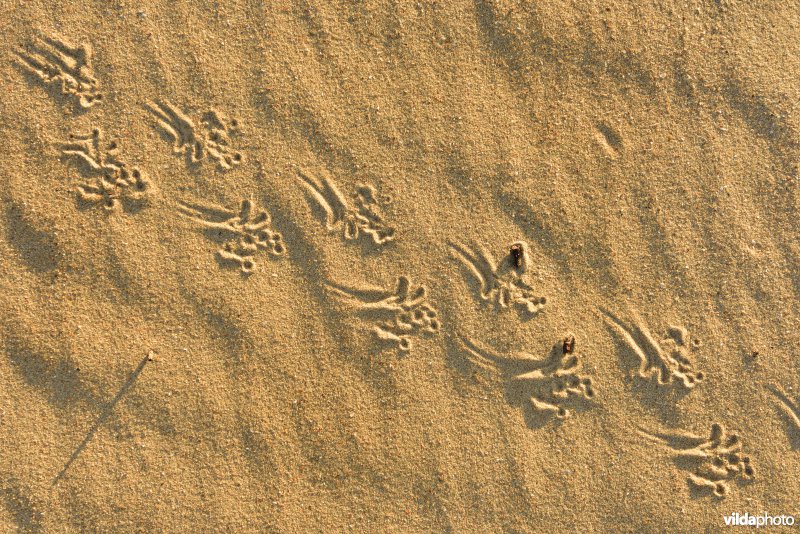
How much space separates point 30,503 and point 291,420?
160 cm

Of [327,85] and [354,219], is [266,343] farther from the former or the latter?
[327,85]

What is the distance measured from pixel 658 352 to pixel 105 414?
3396mm

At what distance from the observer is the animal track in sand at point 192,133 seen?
2.80 metres

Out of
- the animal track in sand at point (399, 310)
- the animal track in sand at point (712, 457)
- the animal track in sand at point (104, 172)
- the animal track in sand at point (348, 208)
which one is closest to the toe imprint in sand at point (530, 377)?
the animal track in sand at point (399, 310)

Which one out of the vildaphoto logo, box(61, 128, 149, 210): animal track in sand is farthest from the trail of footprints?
the vildaphoto logo

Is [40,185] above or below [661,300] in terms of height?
below

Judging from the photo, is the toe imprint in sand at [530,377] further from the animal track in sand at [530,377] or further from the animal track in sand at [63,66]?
the animal track in sand at [63,66]

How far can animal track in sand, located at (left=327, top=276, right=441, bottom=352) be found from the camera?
281cm

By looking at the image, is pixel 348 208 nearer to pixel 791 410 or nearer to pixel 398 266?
pixel 398 266

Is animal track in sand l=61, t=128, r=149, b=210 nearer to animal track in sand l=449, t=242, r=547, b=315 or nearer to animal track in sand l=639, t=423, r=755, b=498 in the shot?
animal track in sand l=449, t=242, r=547, b=315

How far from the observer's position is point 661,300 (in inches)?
113

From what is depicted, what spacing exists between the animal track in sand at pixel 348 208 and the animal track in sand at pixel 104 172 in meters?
1.01

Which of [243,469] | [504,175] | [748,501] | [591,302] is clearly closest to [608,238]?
[591,302]

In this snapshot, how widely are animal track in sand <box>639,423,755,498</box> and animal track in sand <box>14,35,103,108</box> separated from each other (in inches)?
157
